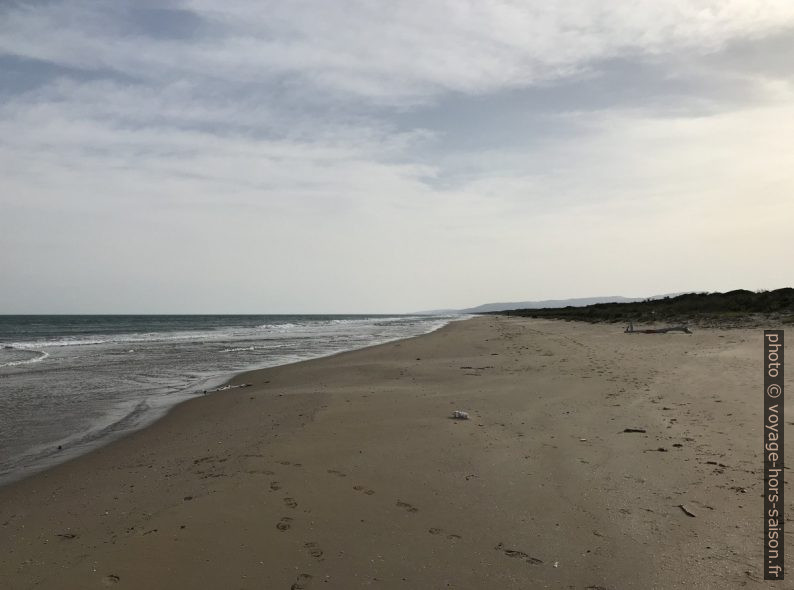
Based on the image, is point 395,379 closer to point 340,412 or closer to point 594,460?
point 340,412

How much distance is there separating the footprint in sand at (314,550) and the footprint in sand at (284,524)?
0.31 meters

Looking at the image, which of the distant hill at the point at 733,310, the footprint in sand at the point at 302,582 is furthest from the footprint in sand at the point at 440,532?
the distant hill at the point at 733,310

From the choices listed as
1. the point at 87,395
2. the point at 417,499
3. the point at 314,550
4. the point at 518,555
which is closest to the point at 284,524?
the point at 314,550

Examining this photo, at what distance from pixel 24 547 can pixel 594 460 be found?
5.20 meters

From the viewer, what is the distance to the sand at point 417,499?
326 cm

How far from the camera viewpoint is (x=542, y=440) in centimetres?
596

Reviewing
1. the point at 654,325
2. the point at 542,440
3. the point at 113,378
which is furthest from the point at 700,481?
the point at 654,325

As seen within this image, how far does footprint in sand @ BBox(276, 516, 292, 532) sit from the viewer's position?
3832 mm

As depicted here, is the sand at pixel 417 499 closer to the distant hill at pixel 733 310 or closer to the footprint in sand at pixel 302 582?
the footprint in sand at pixel 302 582

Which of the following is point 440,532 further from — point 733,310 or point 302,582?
point 733,310

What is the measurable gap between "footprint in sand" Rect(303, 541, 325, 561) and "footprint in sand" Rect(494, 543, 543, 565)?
1.26m

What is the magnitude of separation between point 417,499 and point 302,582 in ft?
4.81

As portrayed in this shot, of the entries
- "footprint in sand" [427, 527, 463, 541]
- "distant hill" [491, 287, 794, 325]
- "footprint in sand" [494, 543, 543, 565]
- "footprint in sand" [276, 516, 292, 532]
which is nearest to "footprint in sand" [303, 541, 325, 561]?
"footprint in sand" [276, 516, 292, 532]

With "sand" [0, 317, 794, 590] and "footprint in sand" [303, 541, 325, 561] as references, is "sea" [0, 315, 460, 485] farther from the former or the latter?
"footprint in sand" [303, 541, 325, 561]
